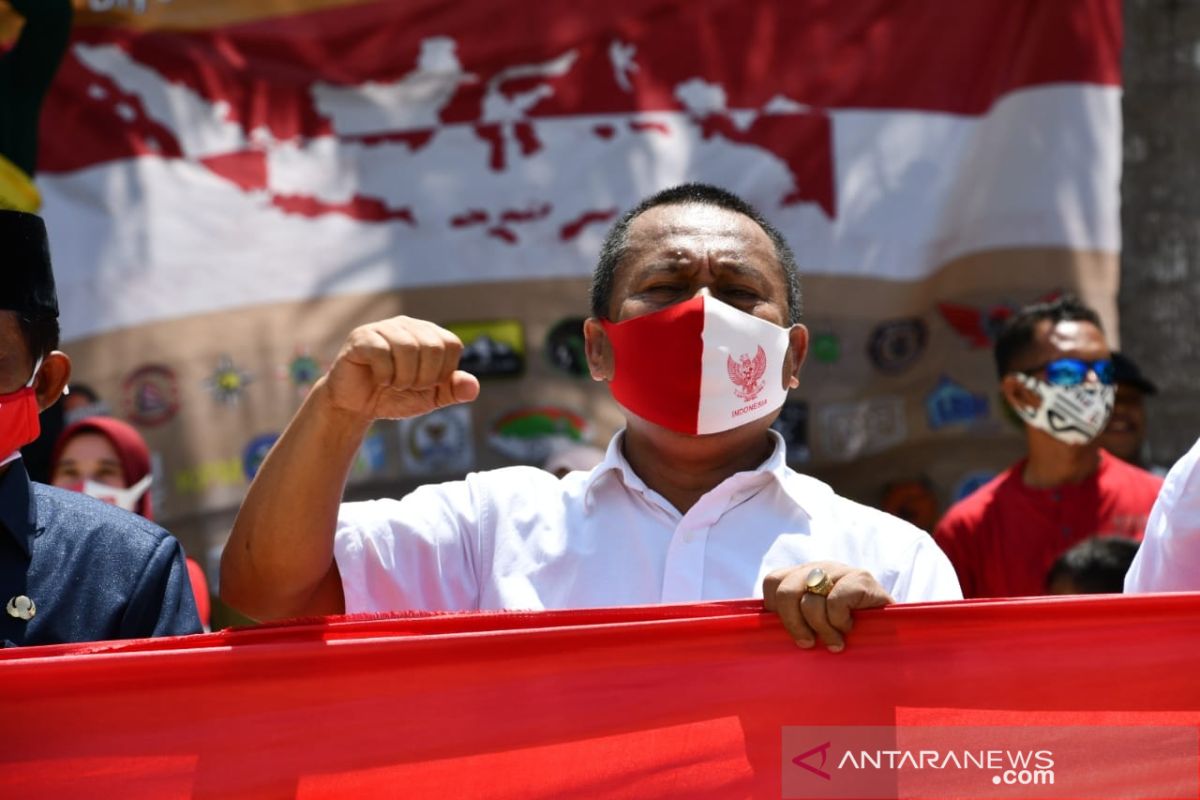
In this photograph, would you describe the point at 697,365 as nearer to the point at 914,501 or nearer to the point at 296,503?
the point at 296,503

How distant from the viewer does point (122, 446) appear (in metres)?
4.93

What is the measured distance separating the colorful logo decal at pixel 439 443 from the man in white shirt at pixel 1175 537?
3.42 metres

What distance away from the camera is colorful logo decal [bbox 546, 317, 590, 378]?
5.59 m

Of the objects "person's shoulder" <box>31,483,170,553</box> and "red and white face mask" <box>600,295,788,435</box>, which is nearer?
"person's shoulder" <box>31,483,170,553</box>

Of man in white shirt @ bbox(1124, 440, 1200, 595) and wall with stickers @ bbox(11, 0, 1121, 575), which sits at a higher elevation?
wall with stickers @ bbox(11, 0, 1121, 575)

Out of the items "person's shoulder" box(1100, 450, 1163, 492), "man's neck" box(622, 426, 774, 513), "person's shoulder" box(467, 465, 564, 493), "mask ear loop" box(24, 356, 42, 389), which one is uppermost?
"mask ear loop" box(24, 356, 42, 389)

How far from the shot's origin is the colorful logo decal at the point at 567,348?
559 centimetres

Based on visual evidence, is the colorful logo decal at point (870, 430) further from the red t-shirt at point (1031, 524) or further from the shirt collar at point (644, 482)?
the shirt collar at point (644, 482)

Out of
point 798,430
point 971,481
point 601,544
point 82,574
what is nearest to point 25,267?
point 82,574

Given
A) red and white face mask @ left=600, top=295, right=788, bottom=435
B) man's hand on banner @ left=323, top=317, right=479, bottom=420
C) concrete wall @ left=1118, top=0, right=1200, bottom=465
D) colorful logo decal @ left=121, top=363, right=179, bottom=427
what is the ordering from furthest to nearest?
colorful logo decal @ left=121, top=363, right=179, bottom=427, concrete wall @ left=1118, top=0, right=1200, bottom=465, red and white face mask @ left=600, top=295, right=788, bottom=435, man's hand on banner @ left=323, top=317, right=479, bottom=420

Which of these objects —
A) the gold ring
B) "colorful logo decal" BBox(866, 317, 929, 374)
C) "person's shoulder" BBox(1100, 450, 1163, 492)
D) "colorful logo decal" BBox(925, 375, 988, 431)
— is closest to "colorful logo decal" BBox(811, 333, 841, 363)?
"colorful logo decal" BBox(866, 317, 929, 374)

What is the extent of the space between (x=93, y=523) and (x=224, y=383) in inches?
127

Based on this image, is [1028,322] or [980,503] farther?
[1028,322]

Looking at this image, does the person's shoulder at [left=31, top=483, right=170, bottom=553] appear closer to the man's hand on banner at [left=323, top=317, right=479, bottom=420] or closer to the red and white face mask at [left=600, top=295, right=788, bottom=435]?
the man's hand on banner at [left=323, top=317, right=479, bottom=420]
